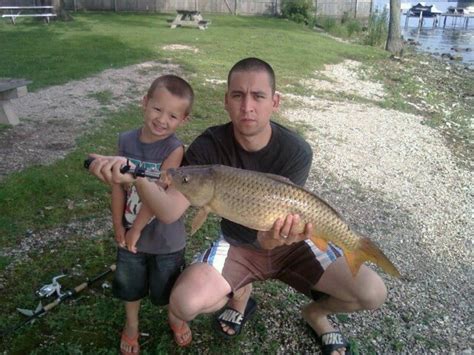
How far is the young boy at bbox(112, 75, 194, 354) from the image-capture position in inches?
124

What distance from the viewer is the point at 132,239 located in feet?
10.3

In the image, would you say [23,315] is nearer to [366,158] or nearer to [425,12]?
[366,158]

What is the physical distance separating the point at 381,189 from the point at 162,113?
501 cm

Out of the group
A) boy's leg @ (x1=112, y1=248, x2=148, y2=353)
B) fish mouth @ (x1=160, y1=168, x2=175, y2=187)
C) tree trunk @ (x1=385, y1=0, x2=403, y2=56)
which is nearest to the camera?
fish mouth @ (x1=160, y1=168, x2=175, y2=187)

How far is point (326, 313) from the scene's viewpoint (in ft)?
11.9

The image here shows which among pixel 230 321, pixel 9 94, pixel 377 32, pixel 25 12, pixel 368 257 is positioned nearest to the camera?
pixel 368 257

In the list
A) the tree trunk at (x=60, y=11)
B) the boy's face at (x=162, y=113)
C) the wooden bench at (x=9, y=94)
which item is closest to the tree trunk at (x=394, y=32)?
the tree trunk at (x=60, y=11)

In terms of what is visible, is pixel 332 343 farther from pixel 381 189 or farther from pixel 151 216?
pixel 381 189

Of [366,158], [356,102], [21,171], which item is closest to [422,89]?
[356,102]

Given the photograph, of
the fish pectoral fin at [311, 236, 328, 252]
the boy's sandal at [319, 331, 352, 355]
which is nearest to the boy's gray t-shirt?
the fish pectoral fin at [311, 236, 328, 252]

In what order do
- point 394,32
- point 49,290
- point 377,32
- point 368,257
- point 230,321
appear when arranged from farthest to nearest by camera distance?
point 377,32, point 394,32, point 49,290, point 230,321, point 368,257

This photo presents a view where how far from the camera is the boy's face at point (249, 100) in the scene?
3.22 metres

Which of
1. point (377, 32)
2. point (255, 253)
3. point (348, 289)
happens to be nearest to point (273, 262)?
point (255, 253)

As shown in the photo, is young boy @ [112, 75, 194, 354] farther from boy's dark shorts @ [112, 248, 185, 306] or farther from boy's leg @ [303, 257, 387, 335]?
boy's leg @ [303, 257, 387, 335]
